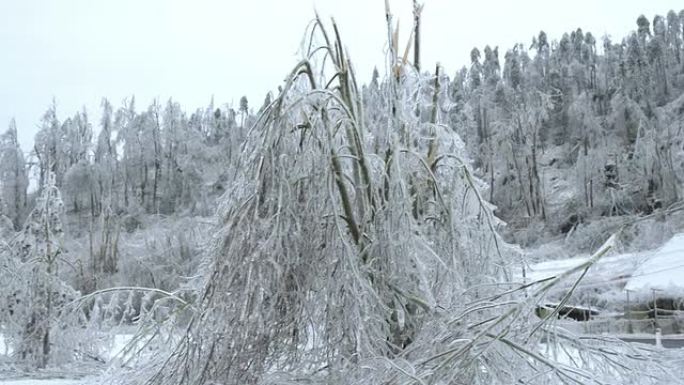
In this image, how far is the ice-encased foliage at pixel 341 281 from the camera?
4.08m

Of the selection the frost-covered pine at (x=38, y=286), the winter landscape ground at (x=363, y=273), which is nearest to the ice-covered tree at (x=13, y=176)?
the frost-covered pine at (x=38, y=286)

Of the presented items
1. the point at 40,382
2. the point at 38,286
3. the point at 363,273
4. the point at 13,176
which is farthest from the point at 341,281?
the point at 13,176

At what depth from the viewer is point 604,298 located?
1969cm

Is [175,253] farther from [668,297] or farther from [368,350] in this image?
[368,350]

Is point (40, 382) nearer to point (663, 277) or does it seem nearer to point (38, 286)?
point (38, 286)

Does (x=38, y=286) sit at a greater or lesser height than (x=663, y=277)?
greater

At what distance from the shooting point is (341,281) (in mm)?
4328

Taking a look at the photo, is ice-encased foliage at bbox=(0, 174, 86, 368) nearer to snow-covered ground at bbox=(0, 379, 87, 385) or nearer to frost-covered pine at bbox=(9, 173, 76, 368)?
frost-covered pine at bbox=(9, 173, 76, 368)

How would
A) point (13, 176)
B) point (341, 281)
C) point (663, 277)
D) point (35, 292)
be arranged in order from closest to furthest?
point (341, 281) < point (35, 292) < point (663, 277) < point (13, 176)

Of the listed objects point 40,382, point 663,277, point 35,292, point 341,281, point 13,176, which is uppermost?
point 13,176

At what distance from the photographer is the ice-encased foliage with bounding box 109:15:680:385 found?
4082 mm

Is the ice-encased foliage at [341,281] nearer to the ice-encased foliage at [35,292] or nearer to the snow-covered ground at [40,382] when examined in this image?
the snow-covered ground at [40,382]

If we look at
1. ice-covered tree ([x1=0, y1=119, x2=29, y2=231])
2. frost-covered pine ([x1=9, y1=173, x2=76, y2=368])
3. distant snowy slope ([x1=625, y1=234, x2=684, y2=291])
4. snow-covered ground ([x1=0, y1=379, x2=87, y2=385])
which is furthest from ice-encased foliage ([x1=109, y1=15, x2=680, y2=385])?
ice-covered tree ([x1=0, y1=119, x2=29, y2=231])

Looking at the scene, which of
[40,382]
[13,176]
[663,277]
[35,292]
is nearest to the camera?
[40,382]
